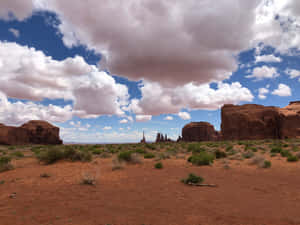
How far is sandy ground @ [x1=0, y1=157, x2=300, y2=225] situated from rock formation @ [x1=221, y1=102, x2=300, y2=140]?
64593 millimetres

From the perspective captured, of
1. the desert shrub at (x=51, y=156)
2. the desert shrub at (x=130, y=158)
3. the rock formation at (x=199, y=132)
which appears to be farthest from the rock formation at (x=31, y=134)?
the desert shrub at (x=130, y=158)

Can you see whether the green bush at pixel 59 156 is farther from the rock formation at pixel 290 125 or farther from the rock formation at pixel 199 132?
the rock formation at pixel 199 132

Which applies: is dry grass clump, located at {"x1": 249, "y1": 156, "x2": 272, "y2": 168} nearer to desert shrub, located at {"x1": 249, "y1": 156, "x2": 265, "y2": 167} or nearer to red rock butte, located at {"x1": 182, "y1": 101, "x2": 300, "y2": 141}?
desert shrub, located at {"x1": 249, "y1": 156, "x2": 265, "y2": 167}

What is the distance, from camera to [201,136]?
117375 millimetres

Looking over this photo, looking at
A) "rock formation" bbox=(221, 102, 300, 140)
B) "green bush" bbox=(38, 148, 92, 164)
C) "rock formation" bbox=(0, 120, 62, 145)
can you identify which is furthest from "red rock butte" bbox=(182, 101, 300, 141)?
"rock formation" bbox=(0, 120, 62, 145)

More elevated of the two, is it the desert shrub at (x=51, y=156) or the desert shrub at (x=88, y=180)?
the desert shrub at (x=51, y=156)

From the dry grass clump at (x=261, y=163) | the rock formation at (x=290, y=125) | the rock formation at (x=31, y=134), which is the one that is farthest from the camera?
the rock formation at (x=31, y=134)

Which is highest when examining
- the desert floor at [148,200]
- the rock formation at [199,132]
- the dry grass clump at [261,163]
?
the rock formation at [199,132]

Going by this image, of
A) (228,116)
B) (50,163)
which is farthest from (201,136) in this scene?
(50,163)

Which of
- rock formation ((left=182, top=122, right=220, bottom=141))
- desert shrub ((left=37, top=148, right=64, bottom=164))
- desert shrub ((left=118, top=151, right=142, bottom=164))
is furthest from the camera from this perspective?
rock formation ((left=182, top=122, right=220, bottom=141))

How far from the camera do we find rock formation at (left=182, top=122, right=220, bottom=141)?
117312mm

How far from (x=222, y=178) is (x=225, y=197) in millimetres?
3010

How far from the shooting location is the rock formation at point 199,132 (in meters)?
117

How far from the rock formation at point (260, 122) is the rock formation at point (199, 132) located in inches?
1651
